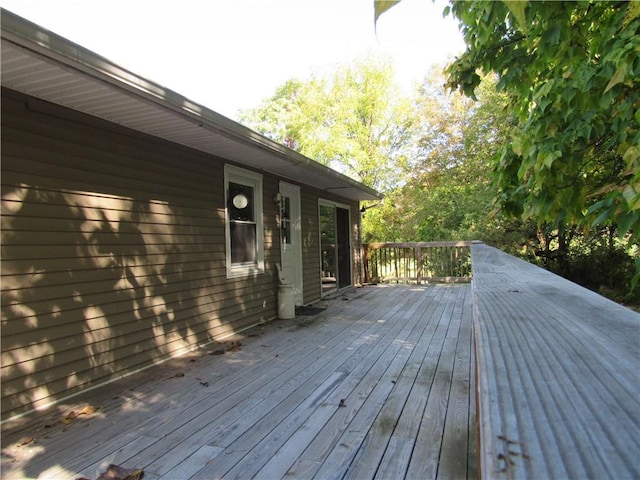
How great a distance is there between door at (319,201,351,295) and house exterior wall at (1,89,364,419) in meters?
3.79

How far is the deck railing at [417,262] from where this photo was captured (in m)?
10.1

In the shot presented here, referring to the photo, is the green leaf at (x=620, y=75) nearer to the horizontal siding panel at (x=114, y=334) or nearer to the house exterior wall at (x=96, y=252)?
the house exterior wall at (x=96, y=252)

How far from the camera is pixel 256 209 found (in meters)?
5.61

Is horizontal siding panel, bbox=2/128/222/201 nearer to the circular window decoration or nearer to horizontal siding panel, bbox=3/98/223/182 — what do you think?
horizontal siding panel, bbox=3/98/223/182

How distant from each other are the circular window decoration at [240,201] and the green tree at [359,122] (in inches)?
383

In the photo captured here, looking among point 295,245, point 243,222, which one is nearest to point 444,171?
point 295,245

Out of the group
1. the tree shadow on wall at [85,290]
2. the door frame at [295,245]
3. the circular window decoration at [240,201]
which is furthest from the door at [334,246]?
the tree shadow on wall at [85,290]

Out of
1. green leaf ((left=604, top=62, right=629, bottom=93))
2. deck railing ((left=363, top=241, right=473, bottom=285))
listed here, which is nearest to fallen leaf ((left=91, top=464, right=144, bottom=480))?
green leaf ((left=604, top=62, right=629, bottom=93))

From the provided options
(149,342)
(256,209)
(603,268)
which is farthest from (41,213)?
(603,268)

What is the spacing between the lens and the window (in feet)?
16.5

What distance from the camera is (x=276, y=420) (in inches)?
97.9

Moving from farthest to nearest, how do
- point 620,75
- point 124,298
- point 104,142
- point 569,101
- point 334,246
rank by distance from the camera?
point 334,246
point 124,298
point 104,142
point 569,101
point 620,75

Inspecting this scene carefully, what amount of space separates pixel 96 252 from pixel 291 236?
12.5ft

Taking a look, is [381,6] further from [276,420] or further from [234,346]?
[234,346]
